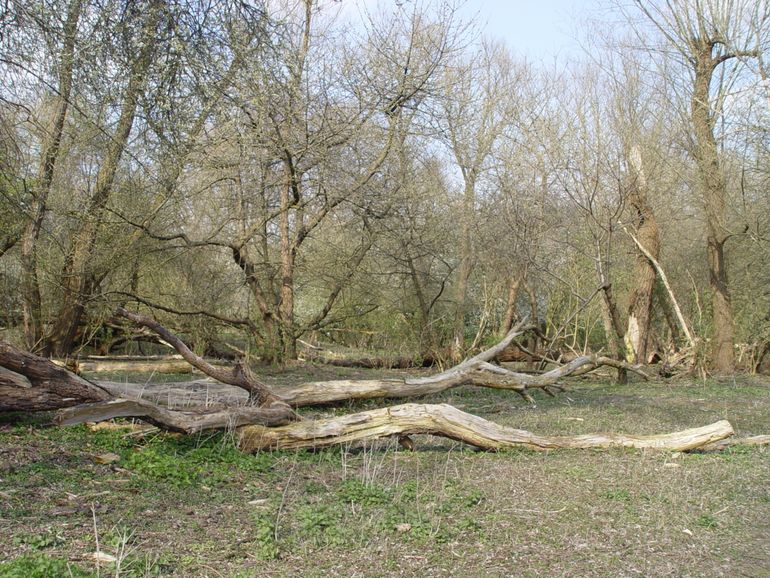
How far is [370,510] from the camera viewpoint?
14.2ft

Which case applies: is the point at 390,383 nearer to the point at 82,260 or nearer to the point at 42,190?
the point at 42,190

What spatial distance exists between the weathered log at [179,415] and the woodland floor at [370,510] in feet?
0.56

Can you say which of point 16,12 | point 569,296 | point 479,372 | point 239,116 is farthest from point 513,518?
point 569,296

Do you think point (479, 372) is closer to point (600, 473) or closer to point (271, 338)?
point (600, 473)

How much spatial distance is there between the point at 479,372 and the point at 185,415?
14.8ft

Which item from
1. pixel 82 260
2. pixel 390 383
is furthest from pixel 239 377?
pixel 82 260

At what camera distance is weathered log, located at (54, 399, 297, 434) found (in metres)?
5.27

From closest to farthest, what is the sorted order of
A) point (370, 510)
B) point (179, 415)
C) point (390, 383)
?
point (370, 510) < point (179, 415) < point (390, 383)

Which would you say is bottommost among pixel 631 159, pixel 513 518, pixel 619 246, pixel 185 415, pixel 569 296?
pixel 513 518

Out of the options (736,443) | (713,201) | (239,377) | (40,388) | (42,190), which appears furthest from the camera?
(713,201)

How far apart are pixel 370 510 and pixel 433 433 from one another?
1876 millimetres

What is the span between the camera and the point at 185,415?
5.68 meters

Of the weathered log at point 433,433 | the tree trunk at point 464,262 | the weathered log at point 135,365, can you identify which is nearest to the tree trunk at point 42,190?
the weathered log at point 135,365

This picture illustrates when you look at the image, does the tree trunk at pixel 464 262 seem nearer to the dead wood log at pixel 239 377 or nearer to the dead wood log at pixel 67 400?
the dead wood log at pixel 239 377
